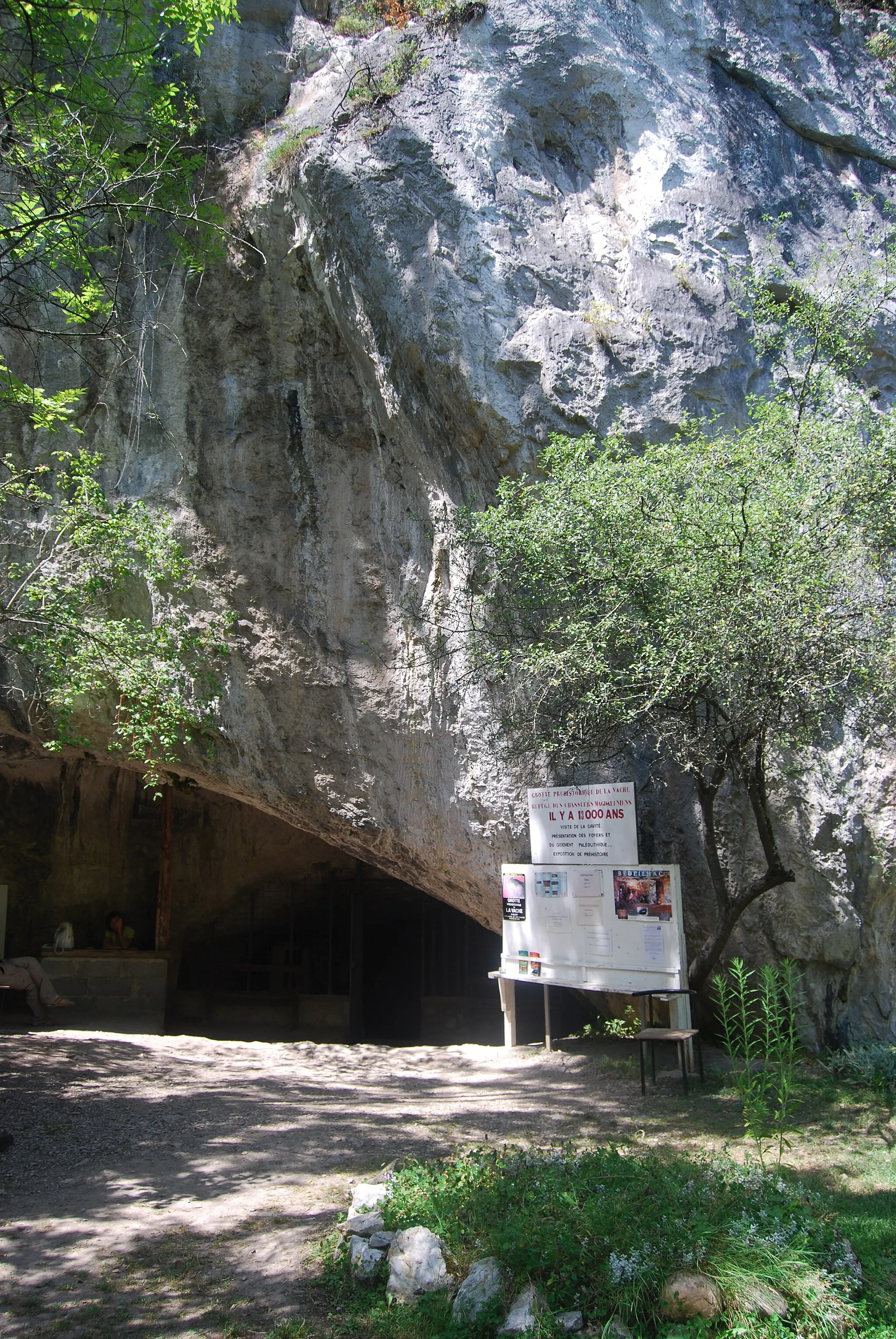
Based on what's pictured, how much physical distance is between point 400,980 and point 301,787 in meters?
5.77

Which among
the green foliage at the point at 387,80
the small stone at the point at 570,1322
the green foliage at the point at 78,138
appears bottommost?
the small stone at the point at 570,1322

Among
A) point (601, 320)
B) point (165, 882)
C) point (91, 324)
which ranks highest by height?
point (91, 324)

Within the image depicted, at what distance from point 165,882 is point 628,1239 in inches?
363

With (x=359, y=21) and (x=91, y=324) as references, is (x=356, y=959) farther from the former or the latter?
(x=359, y=21)

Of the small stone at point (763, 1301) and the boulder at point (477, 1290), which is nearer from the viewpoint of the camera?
the small stone at point (763, 1301)

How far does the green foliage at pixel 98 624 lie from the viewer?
669 cm

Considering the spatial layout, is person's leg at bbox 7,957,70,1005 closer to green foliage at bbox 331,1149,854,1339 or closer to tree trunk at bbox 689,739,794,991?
tree trunk at bbox 689,739,794,991

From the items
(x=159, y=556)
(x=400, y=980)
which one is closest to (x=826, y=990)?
(x=159, y=556)

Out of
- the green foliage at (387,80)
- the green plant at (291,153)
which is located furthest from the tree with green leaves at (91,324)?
the green foliage at (387,80)

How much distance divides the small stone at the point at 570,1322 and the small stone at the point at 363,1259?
28.5 inches

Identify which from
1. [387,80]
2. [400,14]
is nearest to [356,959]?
[387,80]

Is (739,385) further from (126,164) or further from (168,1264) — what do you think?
(168,1264)

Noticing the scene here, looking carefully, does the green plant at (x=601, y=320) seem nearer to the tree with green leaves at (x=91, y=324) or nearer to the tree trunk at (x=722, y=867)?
the tree with green leaves at (x=91, y=324)

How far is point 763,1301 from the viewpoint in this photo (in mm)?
Answer: 2883
